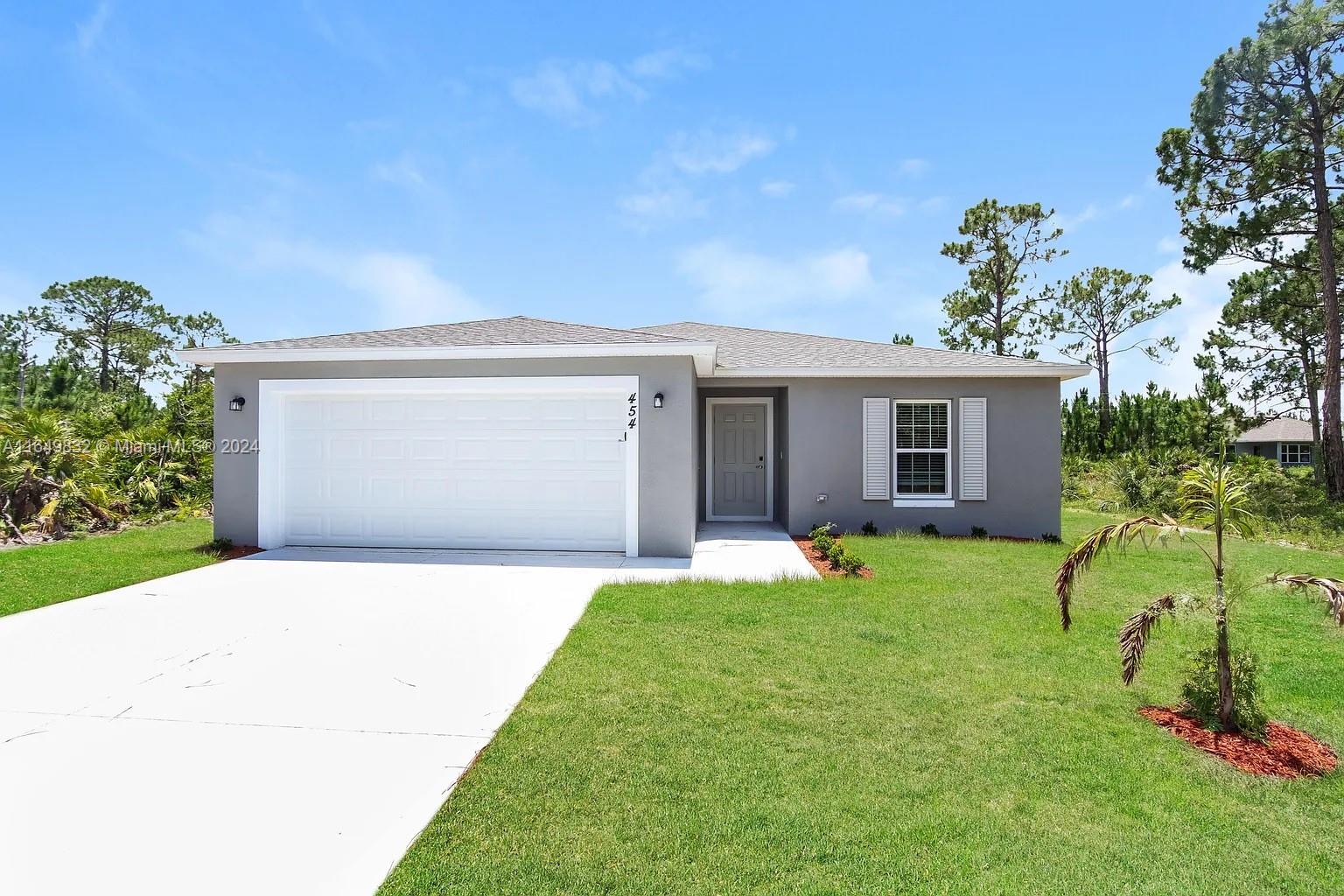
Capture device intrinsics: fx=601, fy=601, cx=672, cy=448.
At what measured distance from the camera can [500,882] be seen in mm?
2080

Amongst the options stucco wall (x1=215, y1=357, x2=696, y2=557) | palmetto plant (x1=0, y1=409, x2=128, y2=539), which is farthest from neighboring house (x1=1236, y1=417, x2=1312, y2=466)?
palmetto plant (x1=0, y1=409, x2=128, y2=539)

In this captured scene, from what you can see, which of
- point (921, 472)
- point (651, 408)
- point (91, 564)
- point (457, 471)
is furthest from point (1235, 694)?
point (91, 564)

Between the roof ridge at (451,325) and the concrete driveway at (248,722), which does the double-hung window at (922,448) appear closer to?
the roof ridge at (451,325)

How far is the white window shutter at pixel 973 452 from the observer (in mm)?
10188

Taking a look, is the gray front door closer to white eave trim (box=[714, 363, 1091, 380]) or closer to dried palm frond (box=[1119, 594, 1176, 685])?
white eave trim (box=[714, 363, 1091, 380])

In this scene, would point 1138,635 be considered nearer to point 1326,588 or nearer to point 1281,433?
point 1326,588

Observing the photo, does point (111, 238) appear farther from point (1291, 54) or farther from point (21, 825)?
point (1291, 54)

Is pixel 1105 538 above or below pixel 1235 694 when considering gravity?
above

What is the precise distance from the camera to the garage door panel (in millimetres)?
8383

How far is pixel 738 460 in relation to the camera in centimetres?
1175

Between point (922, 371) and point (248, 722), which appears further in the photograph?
point (922, 371)

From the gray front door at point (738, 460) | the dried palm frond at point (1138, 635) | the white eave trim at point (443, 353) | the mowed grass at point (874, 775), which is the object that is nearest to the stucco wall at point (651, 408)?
the white eave trim at point (443, 353)

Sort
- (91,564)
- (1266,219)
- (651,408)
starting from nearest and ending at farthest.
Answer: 1. (91,564)
2. (651,408)
3. (1266,219)

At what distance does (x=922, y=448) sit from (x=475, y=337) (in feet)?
24.7
